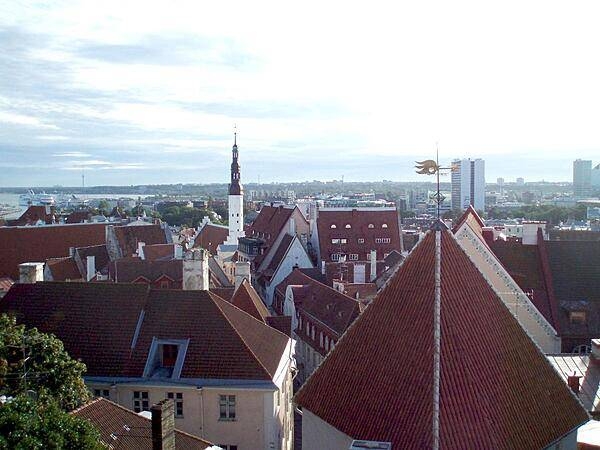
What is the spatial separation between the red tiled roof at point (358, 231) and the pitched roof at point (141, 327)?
131 ft

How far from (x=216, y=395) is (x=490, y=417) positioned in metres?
14.0

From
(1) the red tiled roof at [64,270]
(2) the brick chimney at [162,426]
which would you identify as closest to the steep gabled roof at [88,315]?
(2) the brick chimney at [162,426]

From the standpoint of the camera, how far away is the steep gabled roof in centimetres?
2861

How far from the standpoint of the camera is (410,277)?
60.0 feet

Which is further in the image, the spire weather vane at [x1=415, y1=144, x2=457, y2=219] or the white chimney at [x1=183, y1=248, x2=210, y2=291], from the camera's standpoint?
the white chimney at [x1=183, y1=248, x2=210, y2=291]

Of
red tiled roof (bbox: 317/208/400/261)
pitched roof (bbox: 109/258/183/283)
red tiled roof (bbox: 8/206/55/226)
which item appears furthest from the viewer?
red tiled roof (bbox: 8/206/55/226)

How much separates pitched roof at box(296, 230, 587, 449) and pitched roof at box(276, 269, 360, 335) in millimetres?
21837

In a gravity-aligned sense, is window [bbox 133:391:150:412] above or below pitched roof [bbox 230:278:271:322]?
Answer: below

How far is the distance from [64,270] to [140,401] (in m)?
30.8

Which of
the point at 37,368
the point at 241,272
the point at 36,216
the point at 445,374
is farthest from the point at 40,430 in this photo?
the point at 36,216

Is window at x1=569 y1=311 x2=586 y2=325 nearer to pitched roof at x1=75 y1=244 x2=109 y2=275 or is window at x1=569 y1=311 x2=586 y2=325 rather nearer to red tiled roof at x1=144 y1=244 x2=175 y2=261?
red tiled roof at x1=144 y1=244 x2=175 y2=261

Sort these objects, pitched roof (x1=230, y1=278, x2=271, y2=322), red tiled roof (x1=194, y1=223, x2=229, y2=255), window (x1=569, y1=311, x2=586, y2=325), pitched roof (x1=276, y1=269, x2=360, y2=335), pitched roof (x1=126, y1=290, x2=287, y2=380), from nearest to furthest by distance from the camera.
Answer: pitched roof (x1=126, y1=290, x2=287, y2=380)
window (x1=569, y1=311, x2=586, y2=325)
pitched roof (x1=230, y1=278, x2=271, y2=322)
pitched roof (x1=276, y1=269, x2=360, y2=335)
red tiled roof (x1=194, y1=223, x2=229, y2=255)

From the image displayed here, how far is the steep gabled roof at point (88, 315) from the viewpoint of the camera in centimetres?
2861

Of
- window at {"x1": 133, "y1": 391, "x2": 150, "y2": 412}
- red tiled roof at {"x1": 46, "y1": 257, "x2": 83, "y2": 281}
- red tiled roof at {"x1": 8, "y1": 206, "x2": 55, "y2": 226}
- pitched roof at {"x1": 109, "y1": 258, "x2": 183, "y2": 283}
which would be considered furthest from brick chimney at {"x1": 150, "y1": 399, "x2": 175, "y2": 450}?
red tiled roof at {"x1": 8, "y1": 206, "x2": 55, "y2": 226}
